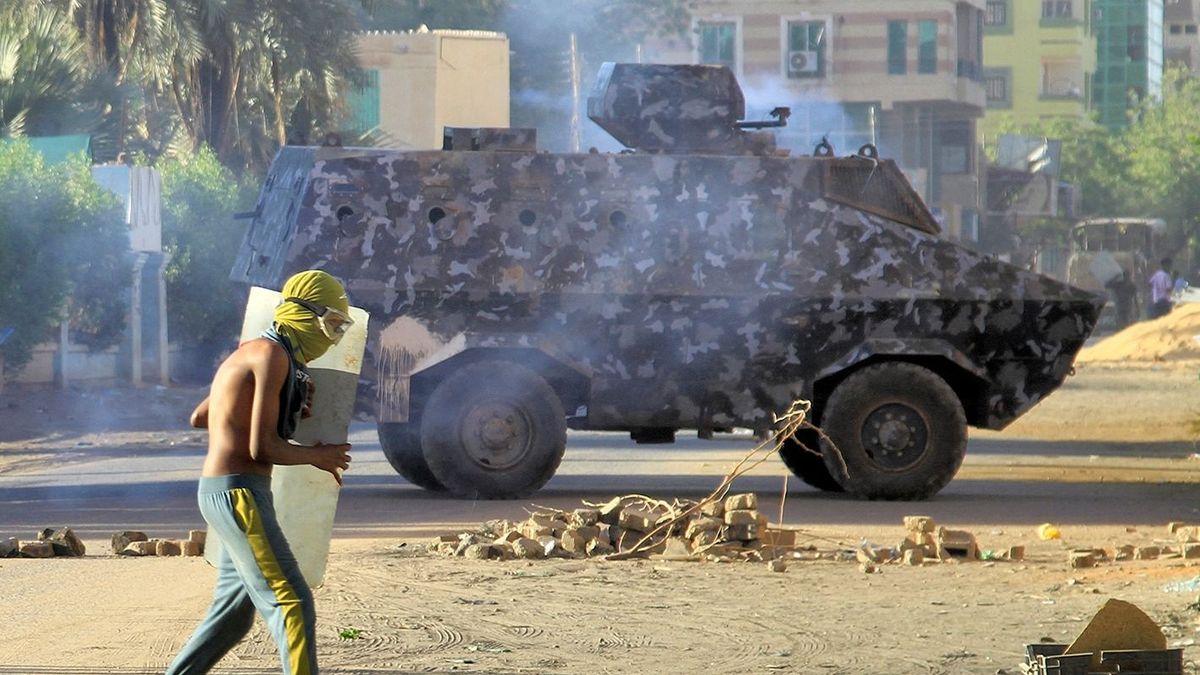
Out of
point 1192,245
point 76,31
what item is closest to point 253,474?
point 76,31

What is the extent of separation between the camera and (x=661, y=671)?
24.7 feet

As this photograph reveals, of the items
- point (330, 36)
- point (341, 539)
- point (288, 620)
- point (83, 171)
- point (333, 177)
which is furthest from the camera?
point (330, 36)

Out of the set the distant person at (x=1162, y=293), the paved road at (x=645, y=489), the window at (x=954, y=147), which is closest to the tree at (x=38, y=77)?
the paved road at (x=645, y=489)

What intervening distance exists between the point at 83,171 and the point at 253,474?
18196 millimetres

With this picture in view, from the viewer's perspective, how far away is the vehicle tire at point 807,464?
1433 cm

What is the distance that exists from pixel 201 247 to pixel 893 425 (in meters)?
16.3

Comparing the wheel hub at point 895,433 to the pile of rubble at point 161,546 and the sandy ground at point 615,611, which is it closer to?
the sandy ground at point 615,611

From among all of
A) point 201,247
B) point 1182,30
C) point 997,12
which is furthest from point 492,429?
point 1182,30

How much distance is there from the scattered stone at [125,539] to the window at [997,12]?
69443 millimetres

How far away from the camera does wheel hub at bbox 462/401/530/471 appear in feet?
43.7

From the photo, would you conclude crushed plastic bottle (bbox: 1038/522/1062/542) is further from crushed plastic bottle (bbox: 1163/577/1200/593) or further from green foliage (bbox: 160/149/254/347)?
green foliage (bbox: 160/149/254/347)

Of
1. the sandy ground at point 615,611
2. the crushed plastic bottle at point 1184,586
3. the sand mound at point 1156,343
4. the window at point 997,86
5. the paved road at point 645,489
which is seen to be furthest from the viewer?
the window at point 997,86

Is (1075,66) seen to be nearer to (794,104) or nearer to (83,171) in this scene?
(794,104)

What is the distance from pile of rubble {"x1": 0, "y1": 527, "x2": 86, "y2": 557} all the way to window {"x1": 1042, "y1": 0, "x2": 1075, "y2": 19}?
7087 cm
